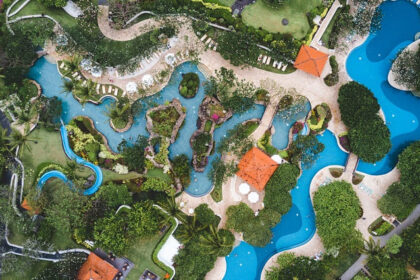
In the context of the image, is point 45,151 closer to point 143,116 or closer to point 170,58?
point 143,116

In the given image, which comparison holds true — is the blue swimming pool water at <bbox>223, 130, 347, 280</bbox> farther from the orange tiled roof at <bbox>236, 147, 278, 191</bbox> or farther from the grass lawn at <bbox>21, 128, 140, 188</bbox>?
the grass lawn at <bbox>21, 128, 140, 188</bbox>

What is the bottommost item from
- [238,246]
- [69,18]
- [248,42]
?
[238,246]

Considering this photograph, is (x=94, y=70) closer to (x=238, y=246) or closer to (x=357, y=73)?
(x=238, y=246)

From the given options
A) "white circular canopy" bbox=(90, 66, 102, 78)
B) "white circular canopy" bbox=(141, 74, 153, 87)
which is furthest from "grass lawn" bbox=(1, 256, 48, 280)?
"white circular canopy" bbox=(141, 74, 153, 87)

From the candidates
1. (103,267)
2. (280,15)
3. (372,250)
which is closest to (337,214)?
(372,250)

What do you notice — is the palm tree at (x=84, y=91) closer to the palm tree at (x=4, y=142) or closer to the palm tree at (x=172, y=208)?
the palm tree at (x=4, y=142)

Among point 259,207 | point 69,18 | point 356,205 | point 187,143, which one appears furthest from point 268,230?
point 69,18
